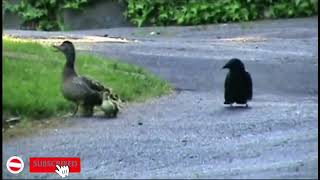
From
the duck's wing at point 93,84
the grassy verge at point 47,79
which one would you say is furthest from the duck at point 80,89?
the grassy verge at point 47,79

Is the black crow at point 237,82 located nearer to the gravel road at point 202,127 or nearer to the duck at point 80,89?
the gravel road at point 202,127

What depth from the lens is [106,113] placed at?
9844 mm

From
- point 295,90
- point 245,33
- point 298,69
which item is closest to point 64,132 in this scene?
point 295,90

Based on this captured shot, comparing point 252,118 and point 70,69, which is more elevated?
point 70,69

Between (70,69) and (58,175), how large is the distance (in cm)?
→ 329

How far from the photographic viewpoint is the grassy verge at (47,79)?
974cm

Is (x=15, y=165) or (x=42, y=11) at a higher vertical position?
(x=42, y=11)

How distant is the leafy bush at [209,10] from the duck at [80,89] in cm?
1257

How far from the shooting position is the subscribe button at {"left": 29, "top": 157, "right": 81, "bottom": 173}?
6.91m

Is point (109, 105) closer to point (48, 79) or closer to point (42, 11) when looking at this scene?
point (48, 79)

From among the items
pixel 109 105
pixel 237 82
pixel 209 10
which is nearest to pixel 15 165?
pixel 109 105

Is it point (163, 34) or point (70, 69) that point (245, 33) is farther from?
point (70, 69)

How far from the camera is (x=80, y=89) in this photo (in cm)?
963

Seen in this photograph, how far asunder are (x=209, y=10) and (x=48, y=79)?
1206 cm
